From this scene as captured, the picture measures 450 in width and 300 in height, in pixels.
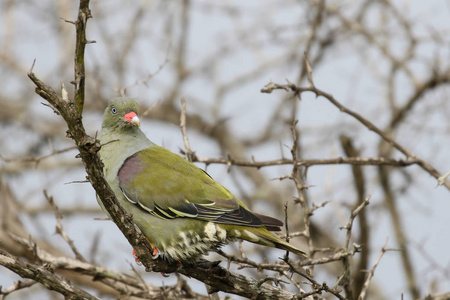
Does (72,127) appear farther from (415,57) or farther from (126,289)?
(415,57)

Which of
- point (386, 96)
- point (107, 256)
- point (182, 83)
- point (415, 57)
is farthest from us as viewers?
point (182, 83)

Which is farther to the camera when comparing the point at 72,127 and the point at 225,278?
the point at 225,278

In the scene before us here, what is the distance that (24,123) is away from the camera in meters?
9.54

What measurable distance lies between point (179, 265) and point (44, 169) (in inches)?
256

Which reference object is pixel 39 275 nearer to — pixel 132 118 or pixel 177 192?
pixel 177 192

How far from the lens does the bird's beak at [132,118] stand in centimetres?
443

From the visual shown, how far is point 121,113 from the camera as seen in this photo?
180 inches

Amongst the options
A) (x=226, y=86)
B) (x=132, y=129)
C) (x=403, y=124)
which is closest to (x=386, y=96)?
(x=403, y=124)

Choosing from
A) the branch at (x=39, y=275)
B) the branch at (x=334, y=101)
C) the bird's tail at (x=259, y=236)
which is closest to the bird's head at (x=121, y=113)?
the branch at (x=334, y=101)

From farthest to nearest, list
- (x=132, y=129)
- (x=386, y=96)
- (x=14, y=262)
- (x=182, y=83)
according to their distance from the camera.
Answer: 1. (x=182, y=83)
2. (x=386, y=96)
3. (x=132, y=129)
4. (x=14, y=262)

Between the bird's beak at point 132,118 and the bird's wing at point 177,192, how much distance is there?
0.23m

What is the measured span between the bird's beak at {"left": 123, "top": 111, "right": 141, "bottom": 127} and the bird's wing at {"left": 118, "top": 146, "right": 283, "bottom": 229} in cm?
23

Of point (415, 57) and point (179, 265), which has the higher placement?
point (415, 57)

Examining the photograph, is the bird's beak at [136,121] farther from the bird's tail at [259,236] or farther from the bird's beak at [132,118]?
the bird's tail at [259,236]
